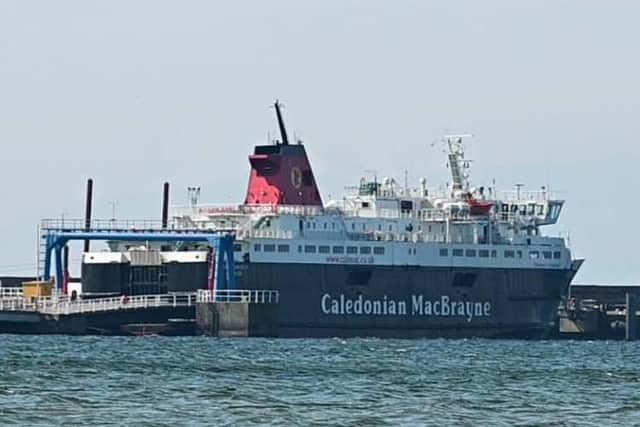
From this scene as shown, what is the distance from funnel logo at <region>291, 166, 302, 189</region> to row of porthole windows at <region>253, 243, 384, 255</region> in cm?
466

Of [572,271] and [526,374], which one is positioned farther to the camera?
[572,271]

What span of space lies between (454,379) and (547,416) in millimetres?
13489

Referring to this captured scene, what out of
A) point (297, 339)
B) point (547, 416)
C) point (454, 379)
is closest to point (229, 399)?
point (547, 416)

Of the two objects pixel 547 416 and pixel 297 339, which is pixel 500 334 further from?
pixel 547 416

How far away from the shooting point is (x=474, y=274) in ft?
362

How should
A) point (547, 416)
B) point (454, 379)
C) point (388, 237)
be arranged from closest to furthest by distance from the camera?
point (547, 416), point (454, 379), point (388, 237)

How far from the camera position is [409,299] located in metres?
108

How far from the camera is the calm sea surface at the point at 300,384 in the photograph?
186ft

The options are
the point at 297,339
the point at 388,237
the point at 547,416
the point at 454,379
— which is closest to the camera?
the point at 547,416

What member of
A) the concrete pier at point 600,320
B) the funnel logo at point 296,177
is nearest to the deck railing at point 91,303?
the funnel logo at point 296,177

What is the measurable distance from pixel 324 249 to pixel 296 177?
547cm

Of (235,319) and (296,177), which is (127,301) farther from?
(296,177)

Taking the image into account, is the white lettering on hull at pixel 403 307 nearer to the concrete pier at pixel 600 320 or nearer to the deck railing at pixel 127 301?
the deck railing at pixel 127 301

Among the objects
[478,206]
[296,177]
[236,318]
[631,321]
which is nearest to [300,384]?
[236,318]
